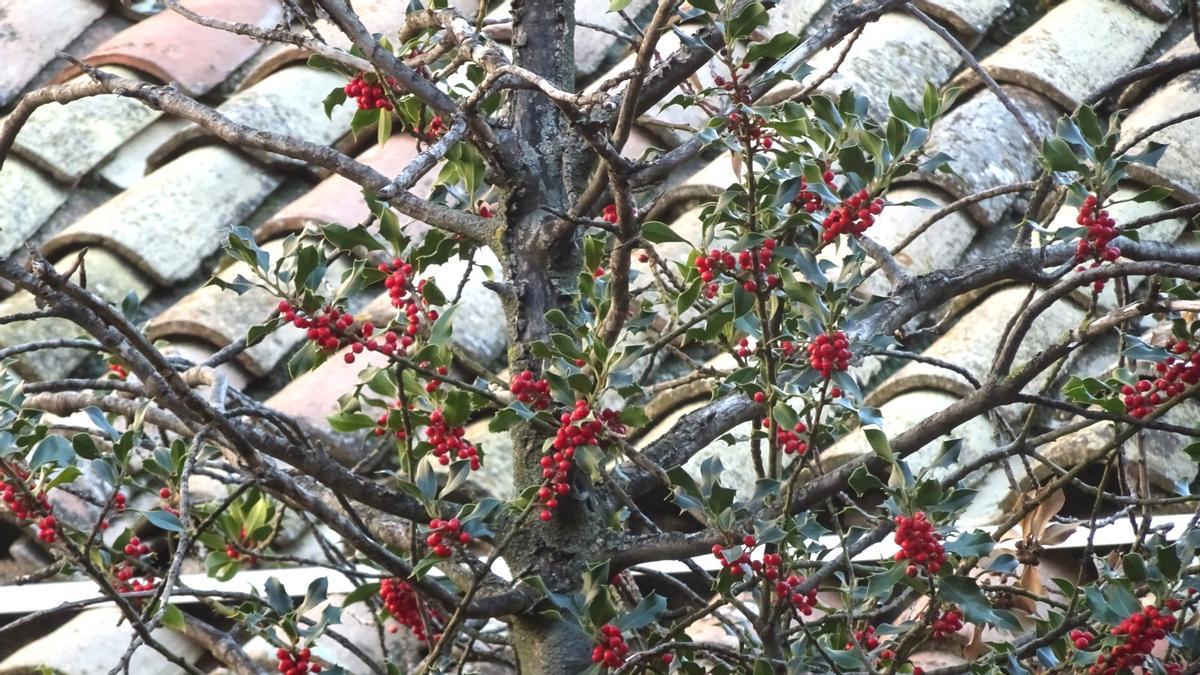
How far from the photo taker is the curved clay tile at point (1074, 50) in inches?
101

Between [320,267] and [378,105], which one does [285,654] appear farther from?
[378,105]

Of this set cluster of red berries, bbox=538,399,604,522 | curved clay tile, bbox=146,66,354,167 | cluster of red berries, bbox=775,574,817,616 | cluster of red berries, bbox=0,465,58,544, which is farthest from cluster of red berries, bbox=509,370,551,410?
curved clay tile, bbox=146,66,354,167

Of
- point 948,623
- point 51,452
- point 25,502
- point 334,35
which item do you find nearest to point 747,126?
point 948,623

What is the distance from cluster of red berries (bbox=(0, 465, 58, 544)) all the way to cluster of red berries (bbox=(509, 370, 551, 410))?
546 millimetres

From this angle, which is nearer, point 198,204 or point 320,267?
point 320,267

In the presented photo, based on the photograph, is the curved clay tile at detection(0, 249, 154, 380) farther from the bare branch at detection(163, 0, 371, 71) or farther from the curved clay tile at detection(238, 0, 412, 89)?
the bare branch at detection(163, 0, 371, 71)

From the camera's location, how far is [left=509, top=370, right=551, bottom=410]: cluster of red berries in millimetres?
1379

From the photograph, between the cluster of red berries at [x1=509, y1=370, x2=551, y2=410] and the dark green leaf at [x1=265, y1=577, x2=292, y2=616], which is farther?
the dark green leaf at [x1=265, y1=577, x2=292, y2=616]

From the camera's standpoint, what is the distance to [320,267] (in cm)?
142

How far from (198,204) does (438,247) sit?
3.93 feet

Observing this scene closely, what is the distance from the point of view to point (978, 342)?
2.14 meters

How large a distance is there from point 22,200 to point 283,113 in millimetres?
484

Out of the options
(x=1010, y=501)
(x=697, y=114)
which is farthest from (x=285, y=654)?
(x=697, y=114)

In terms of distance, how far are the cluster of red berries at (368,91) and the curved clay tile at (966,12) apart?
1.55 m
